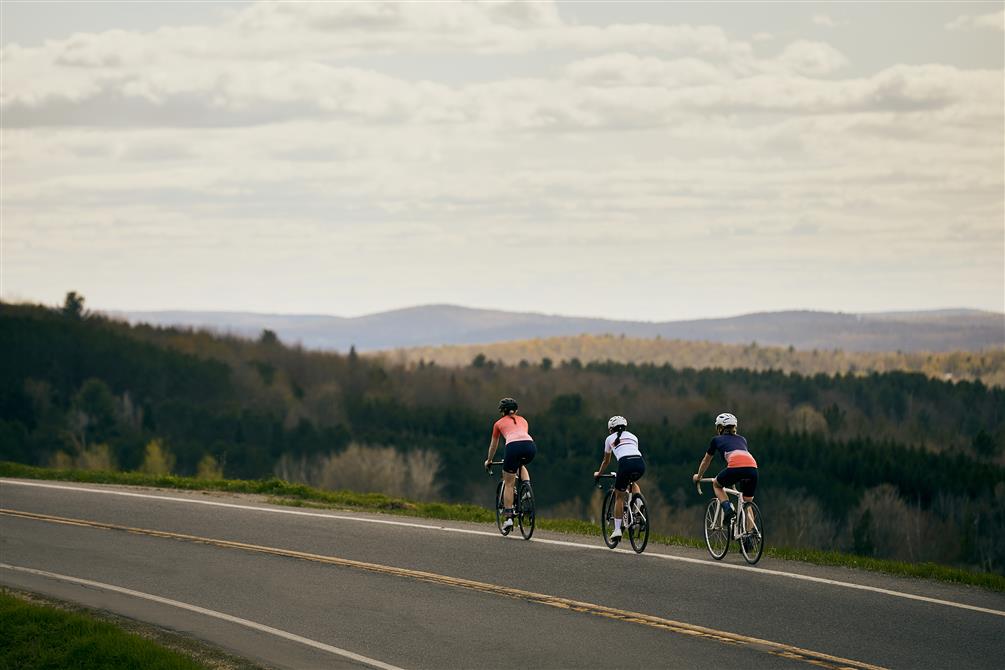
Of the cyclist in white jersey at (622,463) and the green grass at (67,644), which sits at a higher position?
the cyclist in white jersey at (622,463)

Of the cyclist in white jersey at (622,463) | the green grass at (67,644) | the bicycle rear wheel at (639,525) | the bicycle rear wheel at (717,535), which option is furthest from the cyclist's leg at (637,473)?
the green grass at (67,644)

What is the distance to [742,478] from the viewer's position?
18.2m

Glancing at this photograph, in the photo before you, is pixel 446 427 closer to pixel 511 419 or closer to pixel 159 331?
pixel 159 331

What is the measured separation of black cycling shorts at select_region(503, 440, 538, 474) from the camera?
20.2 m

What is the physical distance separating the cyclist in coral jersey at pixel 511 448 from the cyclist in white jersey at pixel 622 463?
1381 mm

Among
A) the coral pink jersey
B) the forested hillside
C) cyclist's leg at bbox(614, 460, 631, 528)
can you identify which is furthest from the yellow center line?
the forested hillside

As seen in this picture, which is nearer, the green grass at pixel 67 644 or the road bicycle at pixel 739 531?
the green grass at pixel 67 644

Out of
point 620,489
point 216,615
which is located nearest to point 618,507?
point 620,489

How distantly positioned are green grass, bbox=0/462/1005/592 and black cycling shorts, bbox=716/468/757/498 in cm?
156

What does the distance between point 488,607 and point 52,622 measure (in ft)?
17.3

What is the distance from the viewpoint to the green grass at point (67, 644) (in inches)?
557

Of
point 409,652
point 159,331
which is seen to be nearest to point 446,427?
point 159,331

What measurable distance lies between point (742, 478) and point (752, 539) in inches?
33.5

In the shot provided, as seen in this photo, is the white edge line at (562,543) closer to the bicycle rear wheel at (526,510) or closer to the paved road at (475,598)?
the paved road at (475,598)
